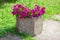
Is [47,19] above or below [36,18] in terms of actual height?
below

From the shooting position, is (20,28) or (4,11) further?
(4,11)

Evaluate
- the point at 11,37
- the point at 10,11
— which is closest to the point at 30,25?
the point at 11,37

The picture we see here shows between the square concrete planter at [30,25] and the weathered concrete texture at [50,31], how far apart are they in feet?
0.46

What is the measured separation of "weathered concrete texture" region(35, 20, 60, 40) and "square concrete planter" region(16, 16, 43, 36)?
14cm

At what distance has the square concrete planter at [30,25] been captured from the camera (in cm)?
438

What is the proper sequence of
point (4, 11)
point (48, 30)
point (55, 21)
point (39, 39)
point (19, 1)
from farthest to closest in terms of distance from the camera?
point (19, 1) < point (4, 11) < point (55, 21) < point (48, 30) < point (39, 39)

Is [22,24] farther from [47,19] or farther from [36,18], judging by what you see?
[47,19]

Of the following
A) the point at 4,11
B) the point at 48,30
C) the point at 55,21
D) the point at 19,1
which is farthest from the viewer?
the point at 19,1

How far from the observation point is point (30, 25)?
4.39 meters

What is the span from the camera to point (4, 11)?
586cm

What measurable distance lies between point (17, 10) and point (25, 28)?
0.40m

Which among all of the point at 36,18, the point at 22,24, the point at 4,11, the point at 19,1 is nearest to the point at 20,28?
the point at 22,24

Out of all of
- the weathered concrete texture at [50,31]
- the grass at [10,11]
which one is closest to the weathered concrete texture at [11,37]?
the grass at [10,11]

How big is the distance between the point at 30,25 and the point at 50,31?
1.72ft
